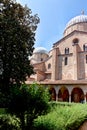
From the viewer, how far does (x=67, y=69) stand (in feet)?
136

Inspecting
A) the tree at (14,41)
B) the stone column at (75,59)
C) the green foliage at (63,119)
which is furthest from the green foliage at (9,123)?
the stone column at (75,59)

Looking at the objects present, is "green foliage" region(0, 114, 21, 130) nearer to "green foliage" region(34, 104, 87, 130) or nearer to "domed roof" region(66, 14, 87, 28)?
"green foliage" region(34, 104, 87, 130)

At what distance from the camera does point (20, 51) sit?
61.3 feet

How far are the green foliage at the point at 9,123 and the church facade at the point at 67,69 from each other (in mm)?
20947

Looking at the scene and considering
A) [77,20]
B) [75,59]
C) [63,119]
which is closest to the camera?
[63,119]

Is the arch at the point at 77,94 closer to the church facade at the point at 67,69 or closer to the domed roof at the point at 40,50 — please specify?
the church facade at the point at 67,69

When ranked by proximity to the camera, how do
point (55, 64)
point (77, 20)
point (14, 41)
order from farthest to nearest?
point (77, 20) < point (55, 64) < point (14, 41)

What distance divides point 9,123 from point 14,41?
658 cm

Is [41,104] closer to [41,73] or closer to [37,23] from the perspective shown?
[37,23]

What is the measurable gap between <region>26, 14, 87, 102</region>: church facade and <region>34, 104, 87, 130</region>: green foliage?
16902 millimetres

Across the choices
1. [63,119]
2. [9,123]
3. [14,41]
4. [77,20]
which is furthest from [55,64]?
[9,123]

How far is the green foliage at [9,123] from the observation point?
519 inches

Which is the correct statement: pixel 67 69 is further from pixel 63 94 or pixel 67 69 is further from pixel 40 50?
pixel 40 50

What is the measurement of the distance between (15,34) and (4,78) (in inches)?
136
